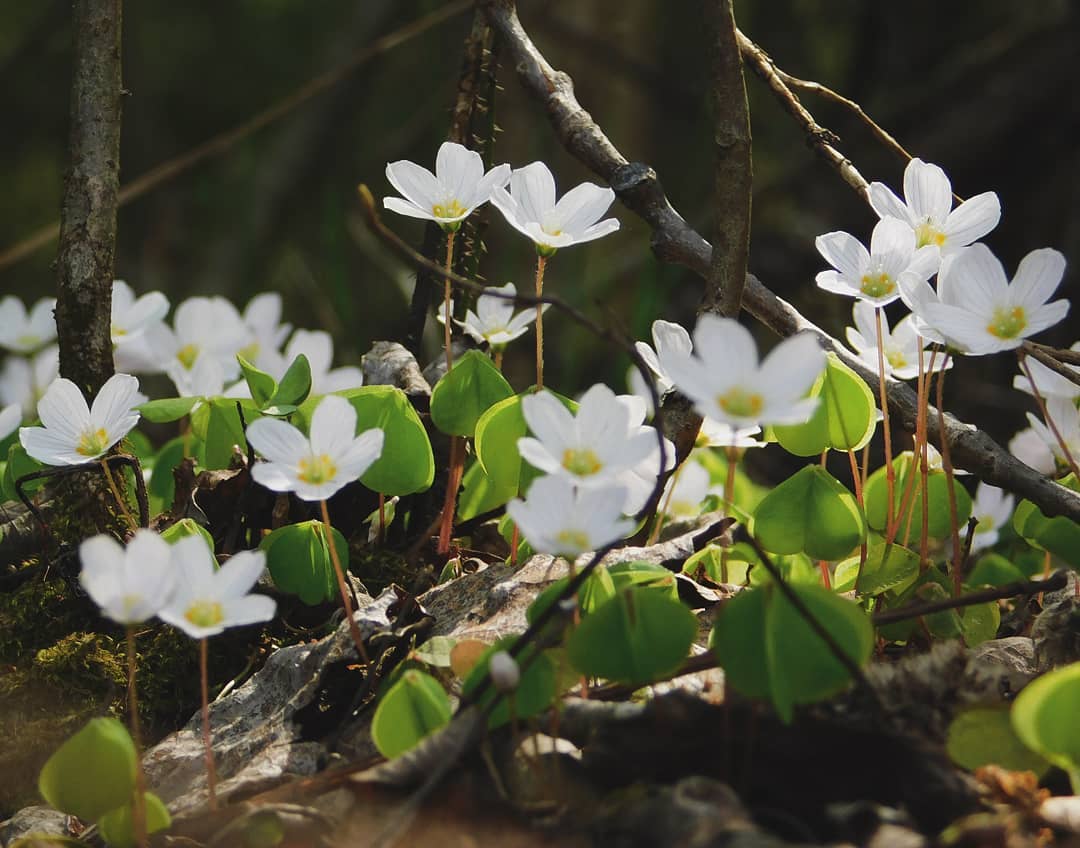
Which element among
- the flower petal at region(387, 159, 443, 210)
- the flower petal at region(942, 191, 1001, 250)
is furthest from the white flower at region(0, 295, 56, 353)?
the flower petal at region(942, 191, 1001, 250)

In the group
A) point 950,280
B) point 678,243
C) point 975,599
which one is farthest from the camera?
point 678,243

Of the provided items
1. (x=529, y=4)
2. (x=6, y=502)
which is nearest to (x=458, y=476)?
(x=6, y=502)

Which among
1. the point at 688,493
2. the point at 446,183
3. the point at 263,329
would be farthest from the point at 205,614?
the point at 263,329

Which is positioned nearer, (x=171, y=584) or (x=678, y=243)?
(x=171, y=584)

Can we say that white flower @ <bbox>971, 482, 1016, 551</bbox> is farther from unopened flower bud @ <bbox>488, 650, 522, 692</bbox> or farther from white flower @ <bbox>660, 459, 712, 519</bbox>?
unopened flower bud @ <bbox>488, 650, 522, 692</bbox>

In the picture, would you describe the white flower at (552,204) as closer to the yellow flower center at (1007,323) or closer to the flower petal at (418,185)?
the flower petal at (418,185)

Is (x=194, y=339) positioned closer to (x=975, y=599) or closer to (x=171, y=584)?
(x=171, y=584)
